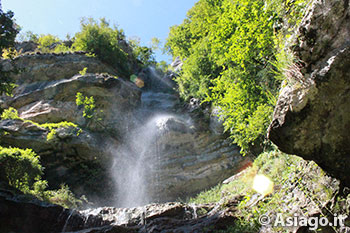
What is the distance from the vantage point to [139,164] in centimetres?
1536

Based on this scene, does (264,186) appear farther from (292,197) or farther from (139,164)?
(139,164)

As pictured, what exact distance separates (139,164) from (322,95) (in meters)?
12.9

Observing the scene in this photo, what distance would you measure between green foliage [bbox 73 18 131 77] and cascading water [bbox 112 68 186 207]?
6.20 metres

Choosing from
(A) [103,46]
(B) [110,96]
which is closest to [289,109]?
(B) [110,96]

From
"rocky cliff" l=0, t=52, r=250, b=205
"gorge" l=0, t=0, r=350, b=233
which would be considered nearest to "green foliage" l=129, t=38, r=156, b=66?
"gorge" l=0, t=0, r=350, b=233

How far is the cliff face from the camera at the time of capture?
11.8ft

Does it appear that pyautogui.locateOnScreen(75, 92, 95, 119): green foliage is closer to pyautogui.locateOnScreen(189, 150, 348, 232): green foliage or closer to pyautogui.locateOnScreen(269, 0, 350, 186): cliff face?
pyautogui.locateOnScreen(189, 150, 348, 232): green foliage

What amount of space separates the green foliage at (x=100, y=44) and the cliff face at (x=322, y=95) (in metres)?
19.3

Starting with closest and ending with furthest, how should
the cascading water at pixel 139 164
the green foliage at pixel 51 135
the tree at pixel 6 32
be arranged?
1. the tree at pixel 6 32
2. the green foliage at pixel 51 135
3. the cascading water at pixel 139 164

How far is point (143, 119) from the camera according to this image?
60.9 feet

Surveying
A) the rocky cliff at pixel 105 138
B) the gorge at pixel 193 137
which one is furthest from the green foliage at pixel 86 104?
the rocky cliff at pixel 105 138

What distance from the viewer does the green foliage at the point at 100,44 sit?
21.0m

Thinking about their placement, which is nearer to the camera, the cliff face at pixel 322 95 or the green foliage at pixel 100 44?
the cliff face at pixel 322 95

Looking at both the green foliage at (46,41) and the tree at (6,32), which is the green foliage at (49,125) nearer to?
the tree at (6,32)
